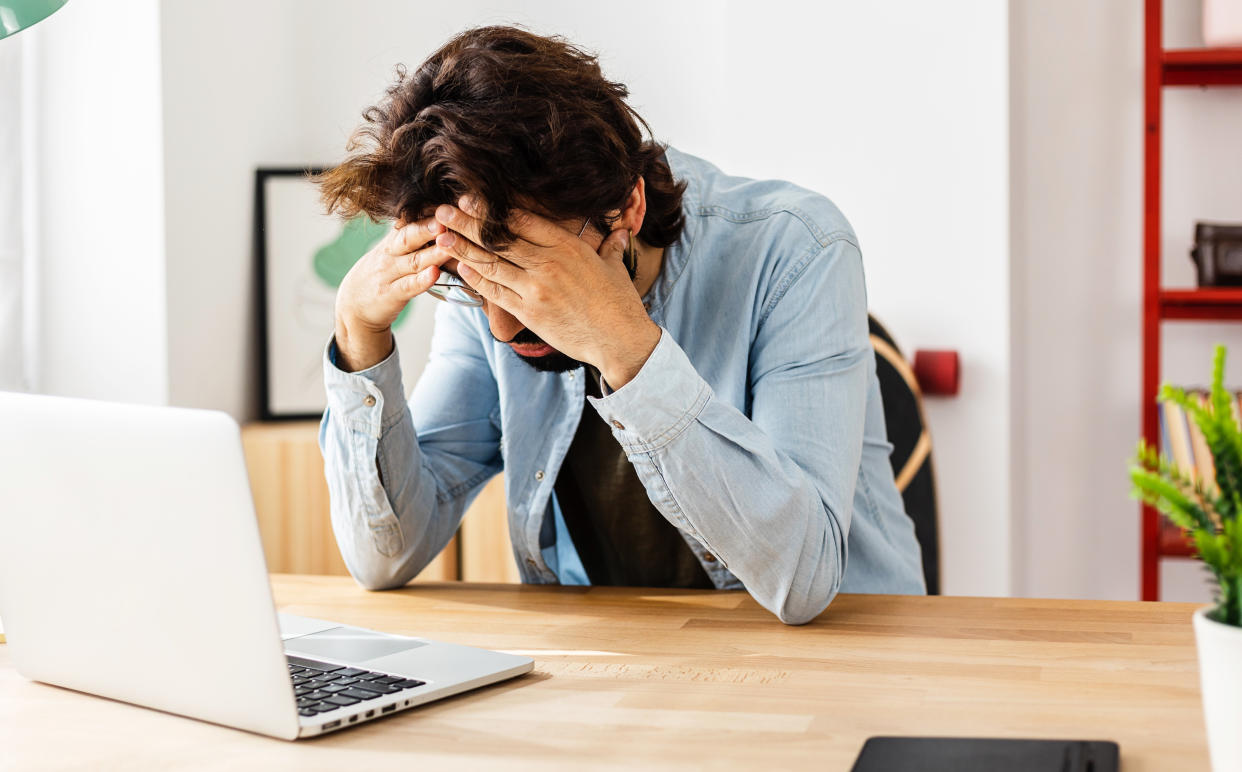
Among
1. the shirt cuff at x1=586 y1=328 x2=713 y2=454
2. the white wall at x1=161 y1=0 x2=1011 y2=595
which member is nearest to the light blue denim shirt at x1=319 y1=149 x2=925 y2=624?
the shirt cuff at x1=586 y1=328 x2=713 y2=454

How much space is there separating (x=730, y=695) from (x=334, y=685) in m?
0.27

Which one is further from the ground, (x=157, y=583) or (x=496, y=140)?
(x=496, y=140)

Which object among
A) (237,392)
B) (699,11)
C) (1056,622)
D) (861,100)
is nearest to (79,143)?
(237,392)

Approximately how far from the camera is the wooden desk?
739 millimetres

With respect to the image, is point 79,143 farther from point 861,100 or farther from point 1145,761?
point 1145,761

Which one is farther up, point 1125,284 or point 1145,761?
point 1125,284

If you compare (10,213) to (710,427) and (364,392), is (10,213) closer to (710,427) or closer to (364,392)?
(364,392)

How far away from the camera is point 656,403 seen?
3.19 ft

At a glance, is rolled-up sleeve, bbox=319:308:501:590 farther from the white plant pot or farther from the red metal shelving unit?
the red metal shelving unit

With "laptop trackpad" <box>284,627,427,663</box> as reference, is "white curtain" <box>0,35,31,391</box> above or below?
above

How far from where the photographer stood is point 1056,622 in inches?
40.2

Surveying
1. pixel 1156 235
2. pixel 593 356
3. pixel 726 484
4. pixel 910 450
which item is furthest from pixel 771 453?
pixel 1156 235

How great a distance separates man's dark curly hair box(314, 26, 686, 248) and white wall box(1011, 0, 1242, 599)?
4.82 ft

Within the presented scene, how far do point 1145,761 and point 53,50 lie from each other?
2125 mm
